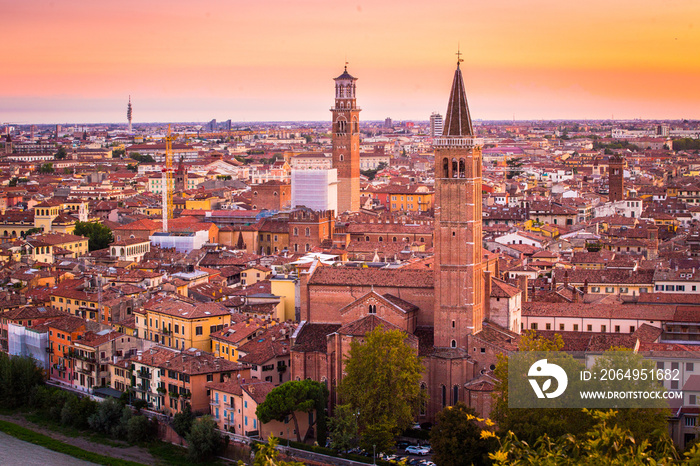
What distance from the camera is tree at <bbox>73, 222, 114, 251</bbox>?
1564 inches

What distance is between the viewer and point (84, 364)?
2377 centimetres

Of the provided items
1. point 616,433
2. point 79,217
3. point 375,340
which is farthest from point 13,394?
point 79,217

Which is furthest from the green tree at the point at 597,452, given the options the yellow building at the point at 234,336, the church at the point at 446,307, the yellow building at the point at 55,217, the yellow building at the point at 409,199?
the yellow building at the point at 409,199

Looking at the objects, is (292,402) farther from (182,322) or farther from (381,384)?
(182,322)

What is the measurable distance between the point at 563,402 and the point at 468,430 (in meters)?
1.64

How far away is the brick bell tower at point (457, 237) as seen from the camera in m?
20.4

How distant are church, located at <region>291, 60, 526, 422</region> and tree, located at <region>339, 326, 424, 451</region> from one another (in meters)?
0.92

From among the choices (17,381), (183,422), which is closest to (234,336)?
(183,422)

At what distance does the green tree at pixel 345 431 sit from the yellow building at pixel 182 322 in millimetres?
5635

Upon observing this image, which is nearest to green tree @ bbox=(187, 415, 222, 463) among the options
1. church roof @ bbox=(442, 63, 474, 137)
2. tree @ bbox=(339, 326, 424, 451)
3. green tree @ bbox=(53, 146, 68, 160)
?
tree @ bbox=(339, 326, 424, 451)

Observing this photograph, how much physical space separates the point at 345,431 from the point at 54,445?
690 centimetres

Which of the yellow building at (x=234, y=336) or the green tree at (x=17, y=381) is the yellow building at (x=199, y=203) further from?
the yellow building at (x=234, y=336)

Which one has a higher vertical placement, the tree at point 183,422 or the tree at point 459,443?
the tree at point 459,443

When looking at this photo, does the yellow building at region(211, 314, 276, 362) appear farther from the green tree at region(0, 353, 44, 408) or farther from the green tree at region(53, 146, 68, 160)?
the green tree at region(53, 146, 68, 160)
